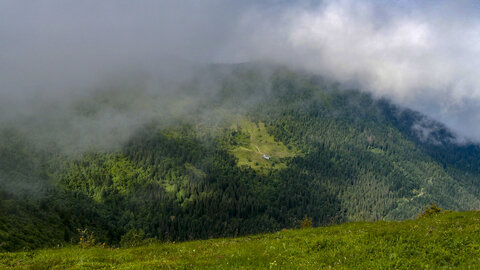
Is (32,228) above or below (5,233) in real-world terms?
below

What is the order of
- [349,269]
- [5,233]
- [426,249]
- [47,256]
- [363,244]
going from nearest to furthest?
1. [349,269]
2. [426,249]
3. [363,244]
4. [47,256]
5. [5,233]

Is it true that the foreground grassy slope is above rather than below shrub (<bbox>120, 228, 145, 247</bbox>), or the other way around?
above

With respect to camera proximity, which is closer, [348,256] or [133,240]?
[348,256]

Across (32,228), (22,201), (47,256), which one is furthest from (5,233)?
(47,256)

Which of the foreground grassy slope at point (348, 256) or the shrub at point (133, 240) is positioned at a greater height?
the foreground grassy slope at point (348, 256)

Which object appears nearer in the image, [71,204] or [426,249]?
[426,249]

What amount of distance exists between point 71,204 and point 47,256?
218 m

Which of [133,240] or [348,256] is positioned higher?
[348,256]

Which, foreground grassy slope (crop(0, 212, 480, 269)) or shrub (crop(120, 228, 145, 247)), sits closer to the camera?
foreground grassy slope (crop(0, 212, 480, 269))

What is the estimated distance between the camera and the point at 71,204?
19700cm

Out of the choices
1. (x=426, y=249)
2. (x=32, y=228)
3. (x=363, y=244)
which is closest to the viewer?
(x=426, y=249)

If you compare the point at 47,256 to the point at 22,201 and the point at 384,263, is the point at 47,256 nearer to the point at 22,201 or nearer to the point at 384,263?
the point at 384,263

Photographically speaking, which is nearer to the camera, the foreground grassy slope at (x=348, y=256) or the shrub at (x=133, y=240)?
the foreground grassy slope at (x=348, y=256)

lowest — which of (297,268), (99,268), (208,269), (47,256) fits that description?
(47,256)
